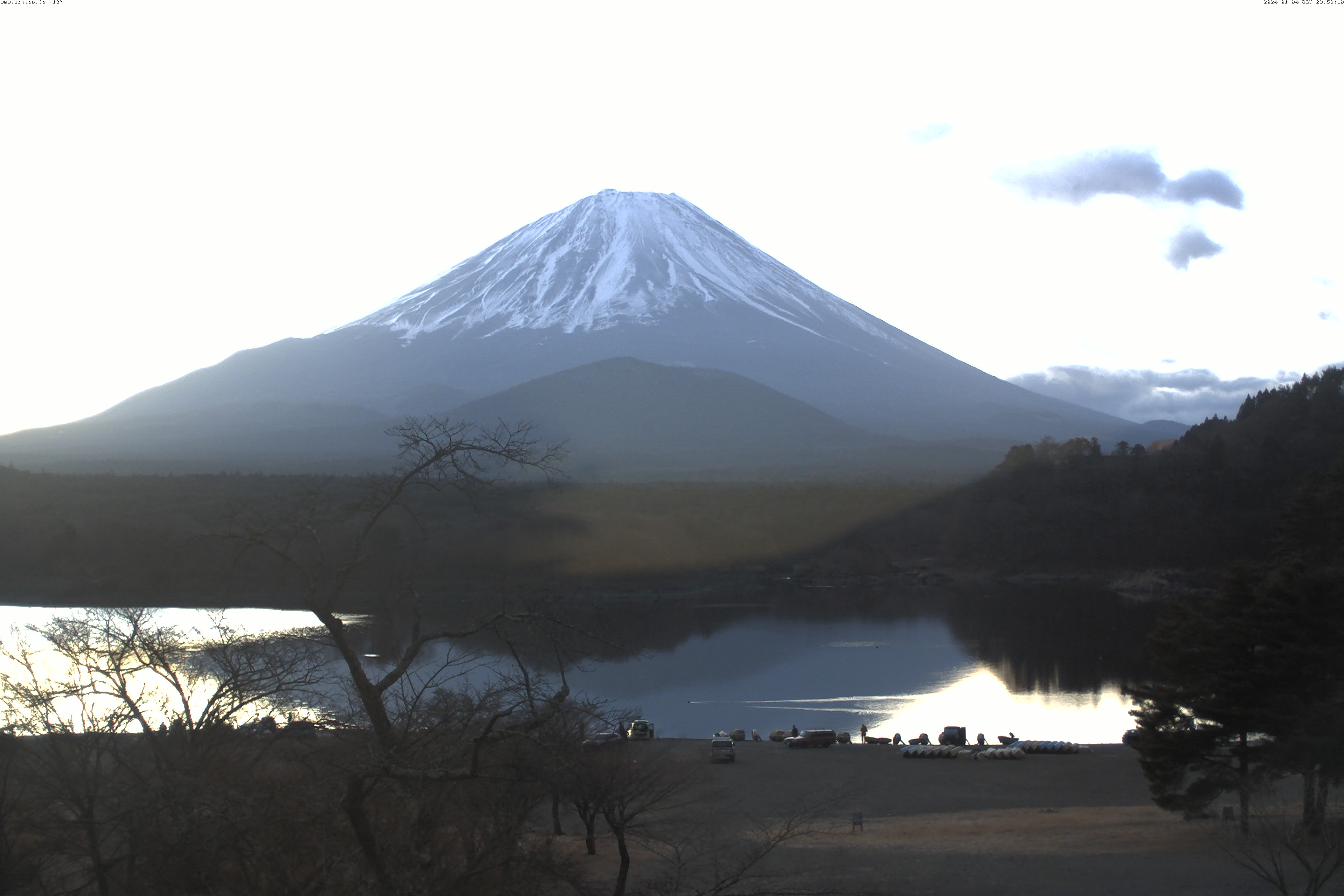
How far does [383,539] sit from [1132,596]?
3263 cm

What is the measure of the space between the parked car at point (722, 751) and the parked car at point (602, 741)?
4.75 m

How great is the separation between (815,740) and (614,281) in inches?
3581

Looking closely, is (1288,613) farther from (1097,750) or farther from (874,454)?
(874,454)

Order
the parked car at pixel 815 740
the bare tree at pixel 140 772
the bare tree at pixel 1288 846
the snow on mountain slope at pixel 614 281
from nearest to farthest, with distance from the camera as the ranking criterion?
the bare tree at pixel 140 772 < the bare tree at pixel 1288 846 < the parked car at pixel 815 740 < the snow on mountain slope at pixel 614 281

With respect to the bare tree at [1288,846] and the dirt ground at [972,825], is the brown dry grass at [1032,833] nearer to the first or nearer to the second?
the dirt ground at [972,825]

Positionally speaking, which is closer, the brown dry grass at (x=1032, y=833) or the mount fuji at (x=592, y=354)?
the brown dry grass at (x=1032, y=833)

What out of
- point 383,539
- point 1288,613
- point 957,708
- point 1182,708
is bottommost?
point 957,708

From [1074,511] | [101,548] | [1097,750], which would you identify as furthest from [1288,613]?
[1074,511]

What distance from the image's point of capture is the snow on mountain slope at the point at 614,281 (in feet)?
332

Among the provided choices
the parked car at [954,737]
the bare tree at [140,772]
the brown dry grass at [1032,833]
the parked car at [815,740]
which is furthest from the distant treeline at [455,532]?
the bare tree at [140,772]

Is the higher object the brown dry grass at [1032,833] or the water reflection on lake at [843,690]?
the brown dry grass at [1032,833]

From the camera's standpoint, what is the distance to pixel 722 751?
15.0 meters

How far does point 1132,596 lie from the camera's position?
35375 millimetres

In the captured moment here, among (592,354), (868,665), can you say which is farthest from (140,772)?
(592,354)
